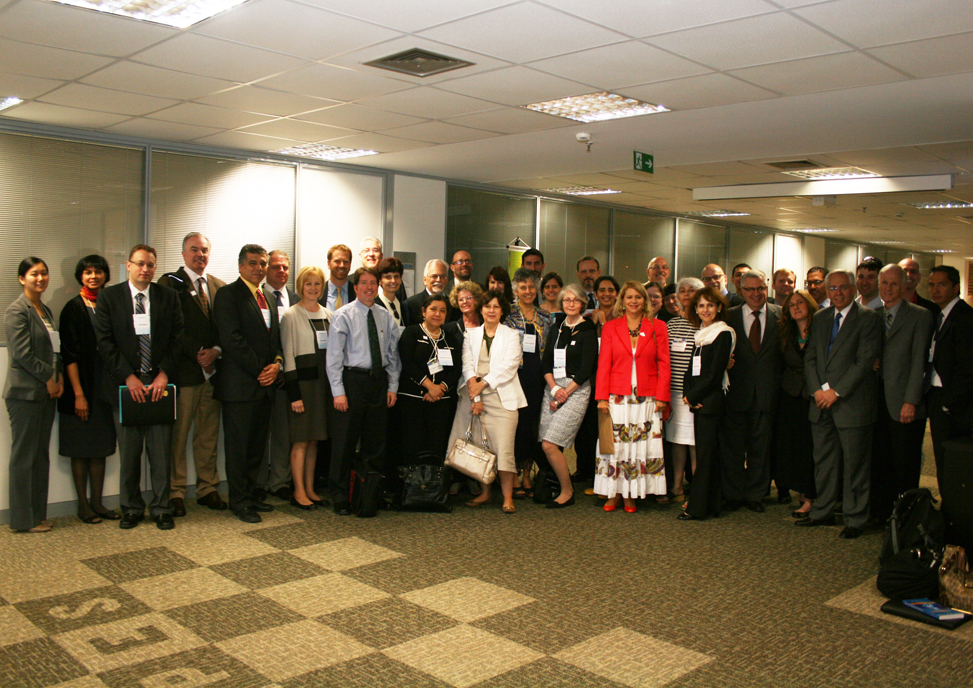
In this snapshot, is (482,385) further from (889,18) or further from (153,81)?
(889,18)

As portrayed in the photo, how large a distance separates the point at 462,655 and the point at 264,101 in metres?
3.69

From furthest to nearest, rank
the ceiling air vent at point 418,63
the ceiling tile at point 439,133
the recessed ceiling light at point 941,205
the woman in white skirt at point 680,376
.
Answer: the recessed ceiling light at point 941,205
the ceiling tile at point 439,133
the woman in white skirt at point 680,376
the ceiling air vent at point 418,63

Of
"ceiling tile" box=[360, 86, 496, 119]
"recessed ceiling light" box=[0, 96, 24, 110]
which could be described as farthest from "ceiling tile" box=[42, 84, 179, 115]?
"ceiling tile" box=[360, 86, 496, 119]

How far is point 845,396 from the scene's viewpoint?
4910mm

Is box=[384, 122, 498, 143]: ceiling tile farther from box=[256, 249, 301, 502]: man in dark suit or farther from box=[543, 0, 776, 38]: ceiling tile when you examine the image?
box=[543, 0, 776, 38]: ceiling tile

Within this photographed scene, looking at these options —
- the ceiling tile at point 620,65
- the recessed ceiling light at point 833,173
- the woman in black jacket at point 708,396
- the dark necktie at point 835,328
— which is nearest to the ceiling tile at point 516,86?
the ceiling tile at point 620,65

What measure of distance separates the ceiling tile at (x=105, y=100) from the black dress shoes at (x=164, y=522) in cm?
269

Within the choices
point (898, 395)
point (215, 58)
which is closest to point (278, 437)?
point (215, 58)

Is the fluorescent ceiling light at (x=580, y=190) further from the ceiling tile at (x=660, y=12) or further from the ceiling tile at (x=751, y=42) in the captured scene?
the ceiling tile at (x=660, y=12)

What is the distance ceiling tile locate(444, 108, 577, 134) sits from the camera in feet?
17.5

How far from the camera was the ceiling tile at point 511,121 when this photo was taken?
210 inches

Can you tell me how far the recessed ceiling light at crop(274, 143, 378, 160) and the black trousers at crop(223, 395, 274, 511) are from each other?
2.57m

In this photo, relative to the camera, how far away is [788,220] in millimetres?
12688

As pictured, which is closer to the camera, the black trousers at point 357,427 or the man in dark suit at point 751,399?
the black trousers at point 357,427
